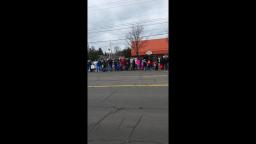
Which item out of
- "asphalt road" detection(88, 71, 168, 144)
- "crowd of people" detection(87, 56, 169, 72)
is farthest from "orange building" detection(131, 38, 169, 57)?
"asphalt road" detection(88, 71, 168, 144)

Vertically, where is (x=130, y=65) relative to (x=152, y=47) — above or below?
below

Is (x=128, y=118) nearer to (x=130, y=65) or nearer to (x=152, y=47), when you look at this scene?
(x=130, y=65)

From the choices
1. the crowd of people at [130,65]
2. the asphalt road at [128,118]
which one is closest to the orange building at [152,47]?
the crowd of people at [130,65]

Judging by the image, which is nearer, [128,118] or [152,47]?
[128,118]

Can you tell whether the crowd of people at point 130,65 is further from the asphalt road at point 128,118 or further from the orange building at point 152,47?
the orange building at point 152,47

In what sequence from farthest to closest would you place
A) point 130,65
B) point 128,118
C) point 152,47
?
point 152,47, point 130,65, point 128,118

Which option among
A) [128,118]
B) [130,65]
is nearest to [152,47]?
[130,65]

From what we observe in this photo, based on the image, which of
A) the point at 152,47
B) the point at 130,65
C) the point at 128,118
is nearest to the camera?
the point at 128,118

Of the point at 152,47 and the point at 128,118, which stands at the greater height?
the point at 152,47

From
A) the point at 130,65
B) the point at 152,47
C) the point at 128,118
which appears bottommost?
the point at 128,118

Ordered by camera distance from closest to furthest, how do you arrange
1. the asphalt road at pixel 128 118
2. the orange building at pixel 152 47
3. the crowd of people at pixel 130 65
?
the asphalt road at pixel 128 118
the crowd of people at pixel 130 65
the orange building at pixel 152 47
